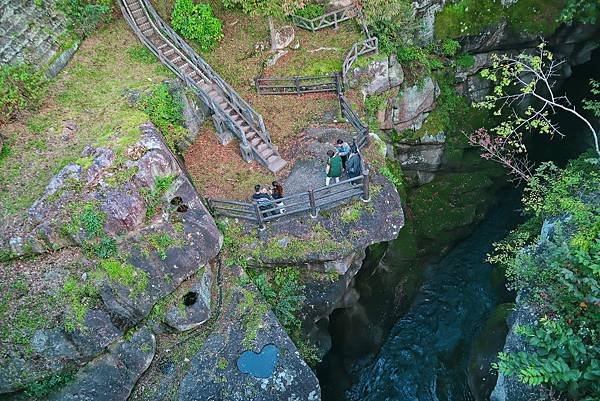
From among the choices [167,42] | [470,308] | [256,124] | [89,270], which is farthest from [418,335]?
[167,42]

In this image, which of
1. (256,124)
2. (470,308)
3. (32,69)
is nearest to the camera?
(32,69)

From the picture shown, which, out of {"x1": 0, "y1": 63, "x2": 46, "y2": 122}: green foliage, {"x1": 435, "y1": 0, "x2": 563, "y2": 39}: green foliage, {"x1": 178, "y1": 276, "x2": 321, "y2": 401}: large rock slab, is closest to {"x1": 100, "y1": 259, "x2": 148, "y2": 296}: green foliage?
{"x1": 178, "y1": 276, "x2": 321, "y2": 401}: large rock slab

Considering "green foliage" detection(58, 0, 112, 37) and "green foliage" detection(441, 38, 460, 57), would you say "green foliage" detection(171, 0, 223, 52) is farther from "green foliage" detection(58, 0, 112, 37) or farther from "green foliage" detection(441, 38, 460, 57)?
"green foliage" detection(441, 38, 460, 57)

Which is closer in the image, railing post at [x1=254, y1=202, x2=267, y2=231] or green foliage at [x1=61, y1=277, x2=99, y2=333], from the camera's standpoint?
green foliage at [x1=61, y1=277, x2=99, y2=333]

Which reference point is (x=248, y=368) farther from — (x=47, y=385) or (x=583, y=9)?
(x=583, y=9)

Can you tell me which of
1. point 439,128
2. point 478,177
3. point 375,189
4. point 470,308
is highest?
point 375,189

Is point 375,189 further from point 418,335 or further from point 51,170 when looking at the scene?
point 51,170

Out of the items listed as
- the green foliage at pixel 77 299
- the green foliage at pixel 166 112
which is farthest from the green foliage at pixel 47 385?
the green foliage at pixel 166 112
